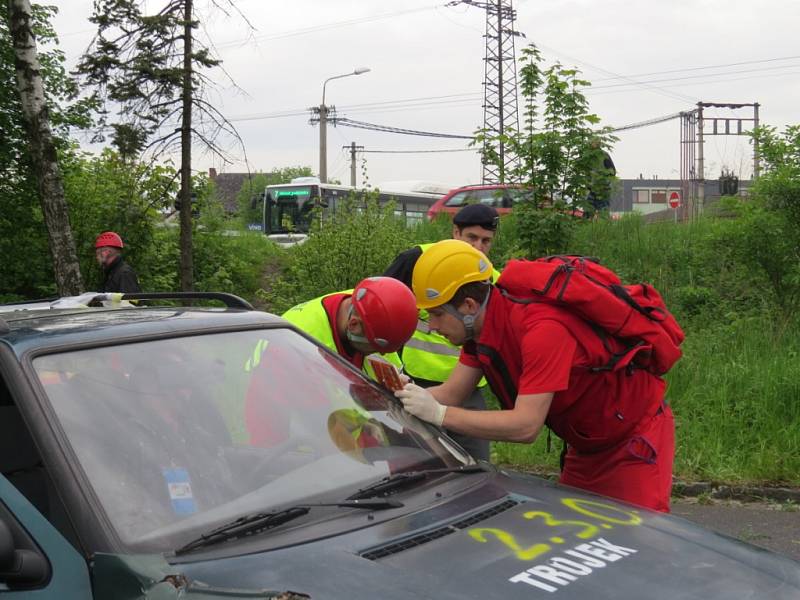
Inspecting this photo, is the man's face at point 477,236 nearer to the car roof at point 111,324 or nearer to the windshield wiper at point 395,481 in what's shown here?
the car roof at point 111,324

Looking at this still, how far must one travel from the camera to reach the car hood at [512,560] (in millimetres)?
2027

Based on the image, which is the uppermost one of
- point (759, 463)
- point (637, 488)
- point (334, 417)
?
point (334, 417)

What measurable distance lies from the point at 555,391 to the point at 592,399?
0.28m

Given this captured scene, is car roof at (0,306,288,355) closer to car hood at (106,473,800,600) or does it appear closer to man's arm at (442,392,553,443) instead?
man's arm at (442,392,553,443)

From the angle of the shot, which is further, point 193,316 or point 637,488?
point 637,488

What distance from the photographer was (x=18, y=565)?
1992mm

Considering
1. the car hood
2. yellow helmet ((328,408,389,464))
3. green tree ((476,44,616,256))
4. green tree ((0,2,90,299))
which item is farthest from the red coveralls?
green tree ((0,2,90,299))

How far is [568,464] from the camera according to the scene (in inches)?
146

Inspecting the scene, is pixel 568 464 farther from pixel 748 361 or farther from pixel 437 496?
pixel 748 361

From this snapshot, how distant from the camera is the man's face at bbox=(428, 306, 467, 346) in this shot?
3.42 metres

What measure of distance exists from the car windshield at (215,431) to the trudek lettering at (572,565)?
605 millimetres

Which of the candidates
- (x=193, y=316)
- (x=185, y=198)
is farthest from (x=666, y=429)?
(x=185, y=198)

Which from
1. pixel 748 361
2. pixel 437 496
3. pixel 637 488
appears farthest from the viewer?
pixel 748 361

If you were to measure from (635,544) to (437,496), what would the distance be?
1.81 feet
